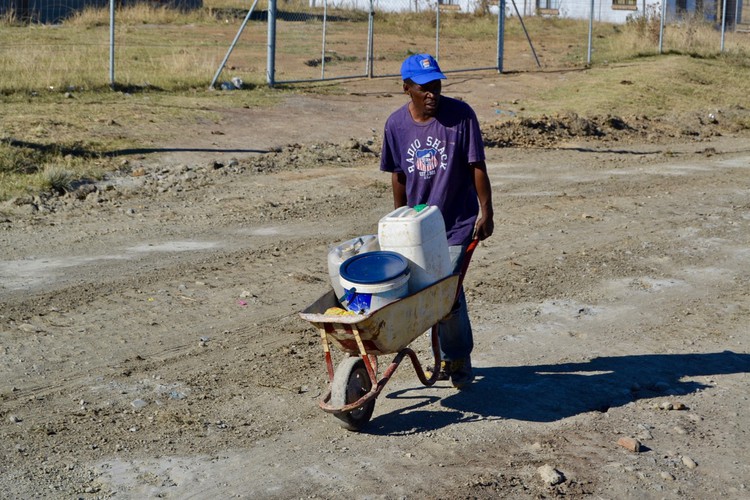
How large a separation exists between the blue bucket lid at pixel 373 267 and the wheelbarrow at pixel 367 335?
159 mm

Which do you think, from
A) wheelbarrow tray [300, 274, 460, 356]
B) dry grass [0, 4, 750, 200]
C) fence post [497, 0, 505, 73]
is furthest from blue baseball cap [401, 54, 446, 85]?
fence post [497, 0, 505, 73]

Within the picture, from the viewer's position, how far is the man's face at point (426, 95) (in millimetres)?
5784

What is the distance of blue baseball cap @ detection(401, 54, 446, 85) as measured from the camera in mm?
5750

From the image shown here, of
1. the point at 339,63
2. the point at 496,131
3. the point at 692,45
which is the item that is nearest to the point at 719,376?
the point at 496,131

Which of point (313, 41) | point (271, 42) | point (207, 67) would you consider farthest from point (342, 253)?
point (313, 41)

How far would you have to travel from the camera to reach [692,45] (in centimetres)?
2969

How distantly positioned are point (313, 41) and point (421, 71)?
24501 millimetres

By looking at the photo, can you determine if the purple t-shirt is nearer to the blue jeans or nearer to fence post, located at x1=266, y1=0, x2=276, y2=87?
the blue jeans

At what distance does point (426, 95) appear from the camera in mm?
5805

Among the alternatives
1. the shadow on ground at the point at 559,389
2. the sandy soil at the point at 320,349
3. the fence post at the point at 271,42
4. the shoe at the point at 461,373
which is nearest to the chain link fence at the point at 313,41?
the fence post at the point at 271,42

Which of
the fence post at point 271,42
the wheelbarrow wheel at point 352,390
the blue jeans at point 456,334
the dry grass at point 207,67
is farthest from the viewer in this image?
the fence post at point 271,42

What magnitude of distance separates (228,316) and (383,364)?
1.49 m

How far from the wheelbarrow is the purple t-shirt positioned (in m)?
0.41

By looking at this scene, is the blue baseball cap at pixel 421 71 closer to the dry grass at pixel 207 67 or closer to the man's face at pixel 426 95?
the man's face at pixel 426 95
